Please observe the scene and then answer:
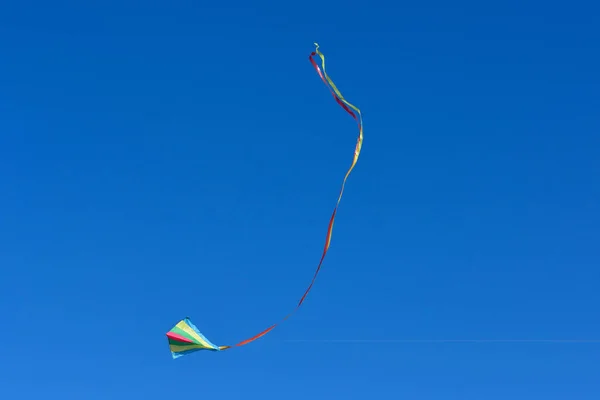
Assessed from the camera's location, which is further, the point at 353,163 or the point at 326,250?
the point at 353,163

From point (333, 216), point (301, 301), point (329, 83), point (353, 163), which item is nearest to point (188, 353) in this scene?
point (301, 301)

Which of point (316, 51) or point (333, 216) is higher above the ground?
point (316, 51)

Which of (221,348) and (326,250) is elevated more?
(326,250)

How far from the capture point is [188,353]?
24.4 m

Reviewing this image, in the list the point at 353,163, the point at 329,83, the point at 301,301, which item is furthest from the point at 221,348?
the point at 329,83

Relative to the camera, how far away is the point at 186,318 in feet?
80.9

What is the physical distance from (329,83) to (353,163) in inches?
104

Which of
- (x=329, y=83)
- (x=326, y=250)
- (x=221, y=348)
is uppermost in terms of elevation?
(x=329, y=83)

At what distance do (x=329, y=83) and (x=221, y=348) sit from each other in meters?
8.49

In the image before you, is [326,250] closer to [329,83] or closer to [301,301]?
[301,301]

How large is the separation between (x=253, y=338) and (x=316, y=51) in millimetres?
8744

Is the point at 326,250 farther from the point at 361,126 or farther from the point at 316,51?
the point at 316,51

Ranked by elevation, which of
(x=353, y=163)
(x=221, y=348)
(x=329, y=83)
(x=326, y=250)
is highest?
(x=329, y=83)

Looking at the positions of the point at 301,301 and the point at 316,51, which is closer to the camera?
the point at 301,301
